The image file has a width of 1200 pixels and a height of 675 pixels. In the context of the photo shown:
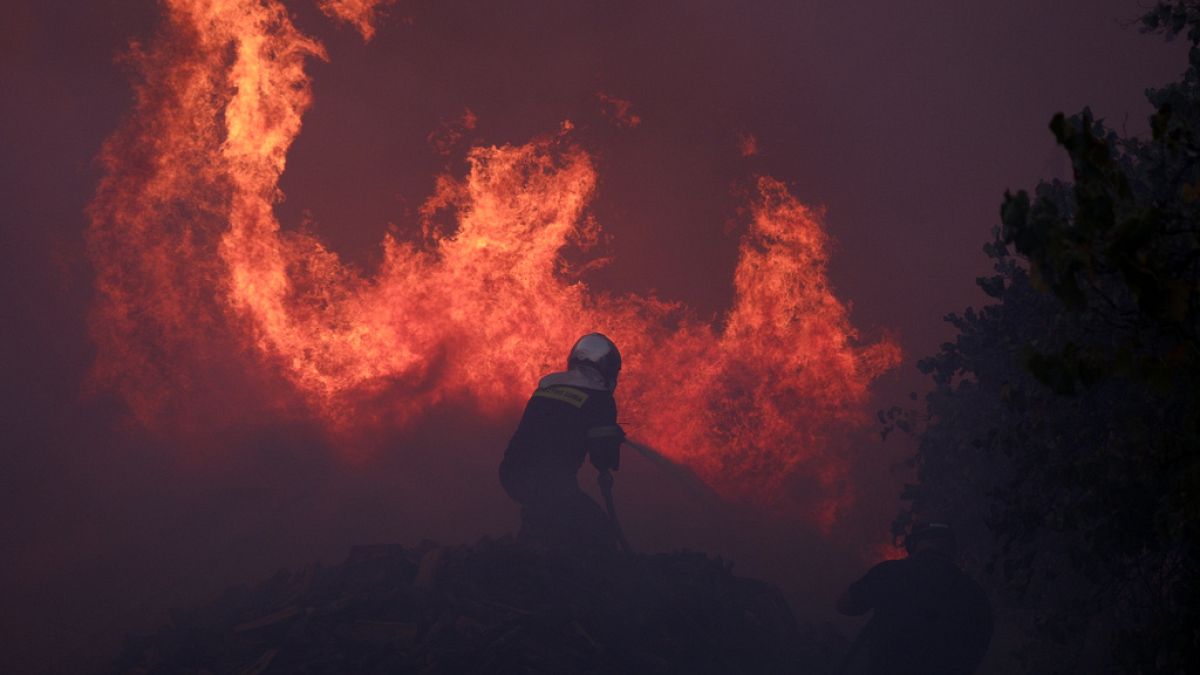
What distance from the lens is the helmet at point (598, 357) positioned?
34.8 feet

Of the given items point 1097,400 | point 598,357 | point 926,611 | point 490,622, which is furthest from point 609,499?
point 1097,400

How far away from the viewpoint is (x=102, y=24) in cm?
1995

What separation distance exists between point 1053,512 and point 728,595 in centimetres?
560

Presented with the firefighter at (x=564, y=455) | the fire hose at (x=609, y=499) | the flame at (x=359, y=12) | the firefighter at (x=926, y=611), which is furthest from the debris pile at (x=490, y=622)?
the flame at (x=359, y=12)

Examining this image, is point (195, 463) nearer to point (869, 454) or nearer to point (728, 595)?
point (728, 595)

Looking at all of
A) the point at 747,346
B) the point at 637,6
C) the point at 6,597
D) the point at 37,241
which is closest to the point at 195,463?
the point at 6,597

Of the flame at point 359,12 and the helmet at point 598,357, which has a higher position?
the flame at point 359,12

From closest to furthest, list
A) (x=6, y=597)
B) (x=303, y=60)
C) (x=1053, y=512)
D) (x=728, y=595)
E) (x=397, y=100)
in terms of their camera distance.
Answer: (x=1053, y=512)
(x=728, y=595)
(x=6, y=597)
(x=303, y=60)
(x=397, y=100)

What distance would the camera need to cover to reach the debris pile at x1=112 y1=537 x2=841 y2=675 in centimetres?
809

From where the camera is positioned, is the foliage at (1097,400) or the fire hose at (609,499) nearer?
the foliage at (1097,400)

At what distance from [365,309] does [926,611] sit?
558 inches

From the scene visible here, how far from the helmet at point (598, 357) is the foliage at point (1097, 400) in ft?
13.7

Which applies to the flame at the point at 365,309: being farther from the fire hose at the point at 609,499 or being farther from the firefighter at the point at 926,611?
the firefighter at the point at 926,611

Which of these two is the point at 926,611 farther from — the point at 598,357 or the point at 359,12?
the point at 359,12
